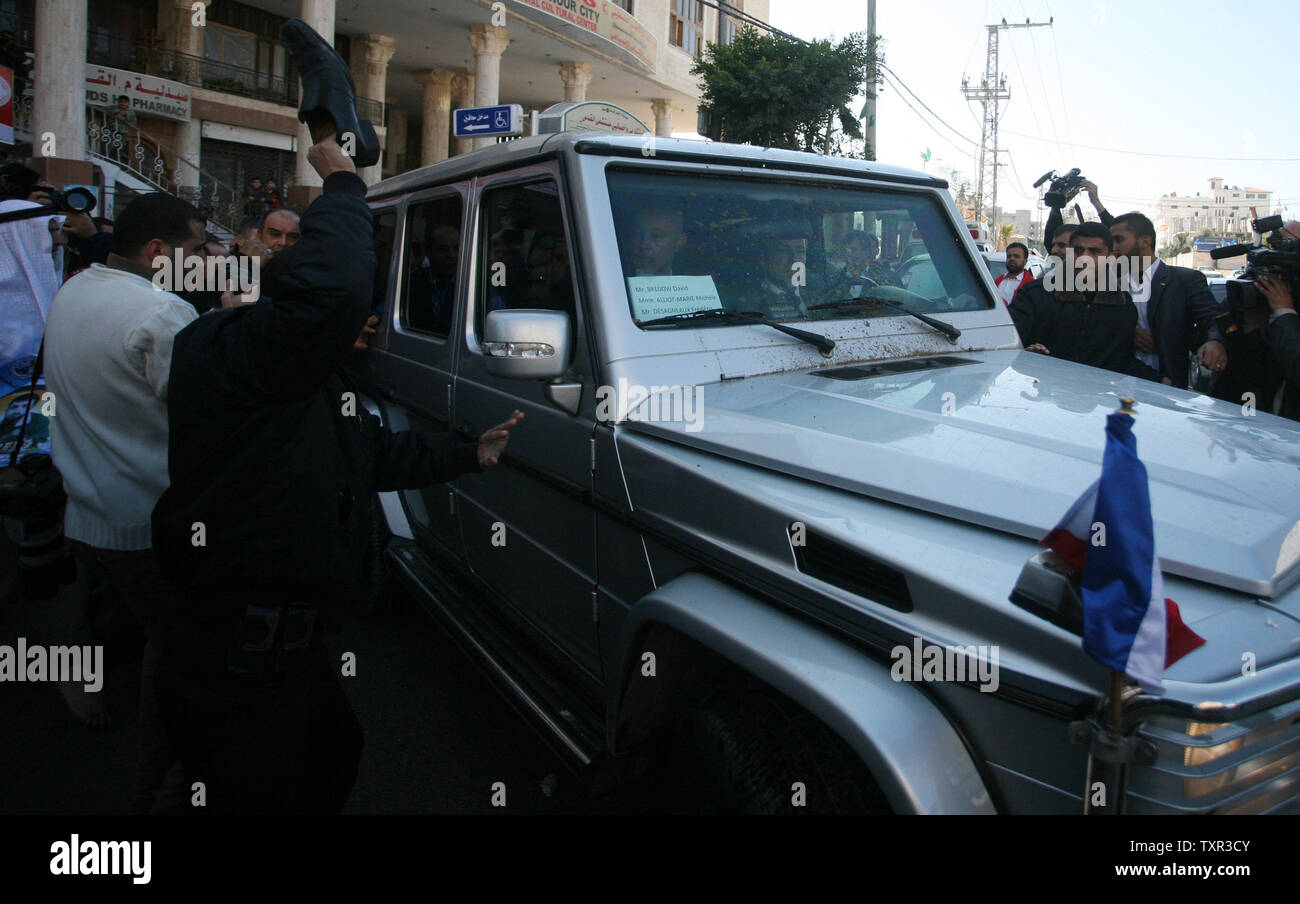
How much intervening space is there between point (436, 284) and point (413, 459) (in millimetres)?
1413

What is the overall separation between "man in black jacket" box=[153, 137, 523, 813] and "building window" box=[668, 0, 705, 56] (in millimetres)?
33557

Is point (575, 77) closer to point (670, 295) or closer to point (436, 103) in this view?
point (436, 103)

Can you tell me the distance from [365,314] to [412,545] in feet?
7.78

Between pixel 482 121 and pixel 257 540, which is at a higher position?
pixel 482 121

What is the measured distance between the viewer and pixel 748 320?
2533mm

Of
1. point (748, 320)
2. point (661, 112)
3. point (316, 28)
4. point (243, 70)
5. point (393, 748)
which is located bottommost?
point (393, 748)

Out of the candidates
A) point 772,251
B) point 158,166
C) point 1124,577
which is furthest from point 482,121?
point 158,166

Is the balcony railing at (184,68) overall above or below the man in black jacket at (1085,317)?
above

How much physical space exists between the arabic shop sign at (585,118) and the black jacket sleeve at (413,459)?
8.12 ft

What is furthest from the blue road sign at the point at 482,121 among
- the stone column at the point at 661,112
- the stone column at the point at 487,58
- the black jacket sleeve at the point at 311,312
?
the stone column at the point at 661,112

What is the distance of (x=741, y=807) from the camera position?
5.73ft

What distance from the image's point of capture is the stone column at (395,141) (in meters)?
30.4

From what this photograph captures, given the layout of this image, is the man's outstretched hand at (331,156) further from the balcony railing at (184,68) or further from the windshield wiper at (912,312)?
the balcony railing at (184,68)

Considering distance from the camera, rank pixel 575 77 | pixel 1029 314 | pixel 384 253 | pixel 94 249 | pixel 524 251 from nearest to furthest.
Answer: pixel 524 251
pixel 384 253
pixel 1029 314
pixel 94 249
pixel 575 77
